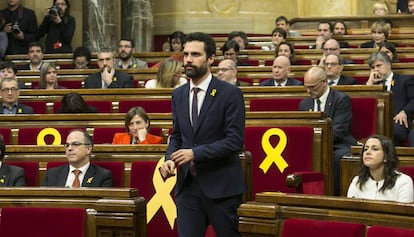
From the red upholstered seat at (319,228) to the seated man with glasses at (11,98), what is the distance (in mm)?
4783

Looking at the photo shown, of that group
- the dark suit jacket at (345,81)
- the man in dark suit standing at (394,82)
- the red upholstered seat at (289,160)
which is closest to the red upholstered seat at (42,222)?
the red upholstered seat at (289,160)

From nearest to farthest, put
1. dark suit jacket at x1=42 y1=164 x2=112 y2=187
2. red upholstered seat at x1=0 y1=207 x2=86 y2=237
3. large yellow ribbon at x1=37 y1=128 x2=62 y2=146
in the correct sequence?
red upholstered seat at x1=0 y1=207 x2=86 y2=237
dark suit jacket at x1=42 y1=164 x2=112 y2=187
large yellow ribbon at x1=37 y1=128 x2=62 y2=146

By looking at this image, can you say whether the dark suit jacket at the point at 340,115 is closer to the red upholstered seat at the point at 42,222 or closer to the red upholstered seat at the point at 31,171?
the red upholstered seat at the point at 31,171

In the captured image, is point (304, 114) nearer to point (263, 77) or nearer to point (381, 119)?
point (381, 119)

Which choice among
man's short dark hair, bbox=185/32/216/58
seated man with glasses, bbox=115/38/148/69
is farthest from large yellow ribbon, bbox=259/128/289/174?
seated man with glasses, bbox=115/38/148/69

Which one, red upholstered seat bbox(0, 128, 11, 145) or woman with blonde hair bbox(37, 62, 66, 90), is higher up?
woman with blonde hair bbox(37, 62, 66, 90)

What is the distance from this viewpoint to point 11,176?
6664 millimetres

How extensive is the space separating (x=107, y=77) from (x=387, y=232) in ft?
21.7

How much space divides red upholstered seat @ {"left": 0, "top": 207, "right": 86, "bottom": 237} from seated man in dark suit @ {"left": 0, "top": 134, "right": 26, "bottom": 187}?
132 centimetres

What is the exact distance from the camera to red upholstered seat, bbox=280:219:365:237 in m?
4.47

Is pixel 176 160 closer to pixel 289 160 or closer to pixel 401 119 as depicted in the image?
Answer: pixel 289 160

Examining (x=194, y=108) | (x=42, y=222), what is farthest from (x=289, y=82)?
(x=42, y=222)

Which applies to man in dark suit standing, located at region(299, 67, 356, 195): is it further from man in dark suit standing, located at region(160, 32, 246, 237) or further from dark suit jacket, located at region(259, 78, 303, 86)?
man in dark suit standing, located at region(160, 32, 246, 237)

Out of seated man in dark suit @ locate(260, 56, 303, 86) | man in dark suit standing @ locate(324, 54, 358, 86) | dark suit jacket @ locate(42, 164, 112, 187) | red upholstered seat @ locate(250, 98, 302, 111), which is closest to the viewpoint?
dark suit jacket @ locate(42, 164, 112, 187)
